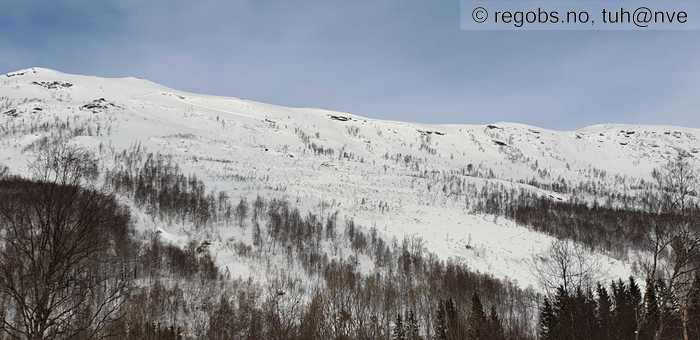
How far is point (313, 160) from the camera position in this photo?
4729 inches

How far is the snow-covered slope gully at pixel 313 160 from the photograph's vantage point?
75.0 m

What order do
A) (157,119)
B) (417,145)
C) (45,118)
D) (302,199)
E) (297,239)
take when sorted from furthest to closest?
1. (417,145)
2. (157,119)
3. (45,118)
4. (302,199)
5. (297,239)

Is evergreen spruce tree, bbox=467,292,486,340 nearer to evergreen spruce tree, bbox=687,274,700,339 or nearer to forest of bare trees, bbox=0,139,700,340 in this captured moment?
forest of bare trees, bbox=0,139,700,340

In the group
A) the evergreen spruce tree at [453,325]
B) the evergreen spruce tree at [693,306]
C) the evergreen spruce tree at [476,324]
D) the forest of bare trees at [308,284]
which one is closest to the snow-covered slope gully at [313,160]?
the forest of bare trees at [308,284]

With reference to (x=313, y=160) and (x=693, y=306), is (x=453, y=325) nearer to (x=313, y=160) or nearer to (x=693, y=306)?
(x=693, y=306)

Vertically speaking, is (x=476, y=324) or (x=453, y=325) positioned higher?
(x=453, y=325)

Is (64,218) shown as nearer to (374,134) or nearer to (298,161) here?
(298,161)

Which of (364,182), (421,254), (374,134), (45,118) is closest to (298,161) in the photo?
(364,182)

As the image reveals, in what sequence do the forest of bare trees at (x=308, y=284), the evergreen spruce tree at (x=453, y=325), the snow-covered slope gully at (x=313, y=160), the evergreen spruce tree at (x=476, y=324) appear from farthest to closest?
the snow-covered slope gully at (x=313, y=160), the evergreen spruce tree at (x=476, y=324), the evergreen spruce tree at (x=453, y=325), the forest of bare trees at (x=308, y=284)

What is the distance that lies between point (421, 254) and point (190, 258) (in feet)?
105

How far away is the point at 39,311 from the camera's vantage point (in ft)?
34.2

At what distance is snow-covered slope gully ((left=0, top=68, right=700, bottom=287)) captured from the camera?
75.0 metres

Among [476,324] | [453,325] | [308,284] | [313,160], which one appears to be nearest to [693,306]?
[476,324]

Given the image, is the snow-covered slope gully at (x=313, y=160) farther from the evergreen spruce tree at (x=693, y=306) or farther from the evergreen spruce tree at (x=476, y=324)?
the evergreen spruce tree at (x=476, y=324)
